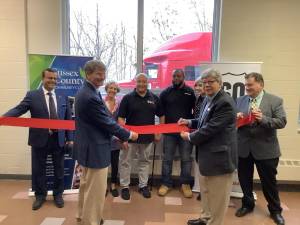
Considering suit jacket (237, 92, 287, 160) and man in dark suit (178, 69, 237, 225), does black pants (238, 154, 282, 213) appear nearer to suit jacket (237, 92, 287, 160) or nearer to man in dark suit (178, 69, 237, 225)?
suit jacket (237, 92, 287, 160)

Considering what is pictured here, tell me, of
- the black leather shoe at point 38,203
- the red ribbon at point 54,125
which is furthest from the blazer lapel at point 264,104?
the black leather shoe at point 38,203

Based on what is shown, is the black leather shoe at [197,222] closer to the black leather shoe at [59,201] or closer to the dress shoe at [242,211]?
the dress shoe at [242,211]

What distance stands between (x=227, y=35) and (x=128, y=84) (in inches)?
59.9

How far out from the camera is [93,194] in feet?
7.86

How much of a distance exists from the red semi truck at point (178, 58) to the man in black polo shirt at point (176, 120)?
486mm

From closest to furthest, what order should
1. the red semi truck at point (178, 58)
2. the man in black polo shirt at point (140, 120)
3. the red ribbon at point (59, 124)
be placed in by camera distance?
the red ribbon at point (59, 124), the man in black polo shirt at point (140, 120), the red semi truck at point (178, 58)

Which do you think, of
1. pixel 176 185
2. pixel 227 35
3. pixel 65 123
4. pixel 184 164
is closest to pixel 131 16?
pixel 227 35

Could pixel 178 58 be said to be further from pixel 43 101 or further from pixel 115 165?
pixel 43 101

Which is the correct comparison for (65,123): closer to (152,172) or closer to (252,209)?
(152,172)

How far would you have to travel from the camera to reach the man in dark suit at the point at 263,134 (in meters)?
2.79

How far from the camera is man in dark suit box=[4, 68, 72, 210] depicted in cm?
307

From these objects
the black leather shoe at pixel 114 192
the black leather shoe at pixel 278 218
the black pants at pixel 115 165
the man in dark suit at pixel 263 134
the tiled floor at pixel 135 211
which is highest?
the man in dark suit at pixel 263 134

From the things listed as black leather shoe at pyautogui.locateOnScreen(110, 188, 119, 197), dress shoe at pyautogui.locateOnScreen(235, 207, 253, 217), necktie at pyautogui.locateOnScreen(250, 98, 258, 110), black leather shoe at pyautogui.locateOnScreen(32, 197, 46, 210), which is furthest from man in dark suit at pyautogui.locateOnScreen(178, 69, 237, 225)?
black leather shoe at pyautogui.locateOnScreen(32, 197, 46, 210)

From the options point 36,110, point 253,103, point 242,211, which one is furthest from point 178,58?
point 242,211
